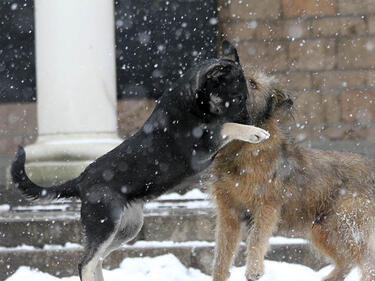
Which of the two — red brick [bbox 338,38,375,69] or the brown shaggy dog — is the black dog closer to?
the brown shaggy dog

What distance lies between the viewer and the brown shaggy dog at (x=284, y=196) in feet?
17.0

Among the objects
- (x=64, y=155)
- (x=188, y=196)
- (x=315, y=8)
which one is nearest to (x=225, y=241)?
(x=188, y=196)

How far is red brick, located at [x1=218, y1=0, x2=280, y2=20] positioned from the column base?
2887 millimetres

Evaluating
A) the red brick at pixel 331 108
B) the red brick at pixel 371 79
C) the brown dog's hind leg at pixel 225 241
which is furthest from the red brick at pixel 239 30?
the brown dog's hind leg at pixel 225 241

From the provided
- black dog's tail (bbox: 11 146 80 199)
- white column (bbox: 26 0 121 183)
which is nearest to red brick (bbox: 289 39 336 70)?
white column (bbox: 26 0 121 183)

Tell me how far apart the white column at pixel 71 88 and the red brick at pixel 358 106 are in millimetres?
3459

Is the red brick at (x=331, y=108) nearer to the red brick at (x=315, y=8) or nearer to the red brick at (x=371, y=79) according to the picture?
the red brick at (x=371, y=79)

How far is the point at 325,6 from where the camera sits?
30.8 feet

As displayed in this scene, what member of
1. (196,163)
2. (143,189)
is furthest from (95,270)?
(196,163)

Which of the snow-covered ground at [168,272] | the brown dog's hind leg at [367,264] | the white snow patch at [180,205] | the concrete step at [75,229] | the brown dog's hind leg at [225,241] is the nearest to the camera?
the brown dog's hind leg at [225,241]

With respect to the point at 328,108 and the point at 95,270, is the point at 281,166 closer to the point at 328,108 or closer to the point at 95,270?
the point at 95,270

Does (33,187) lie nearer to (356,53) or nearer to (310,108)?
(310,108)

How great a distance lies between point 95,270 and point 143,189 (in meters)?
0.66

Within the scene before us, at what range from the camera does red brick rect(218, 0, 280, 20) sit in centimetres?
945
